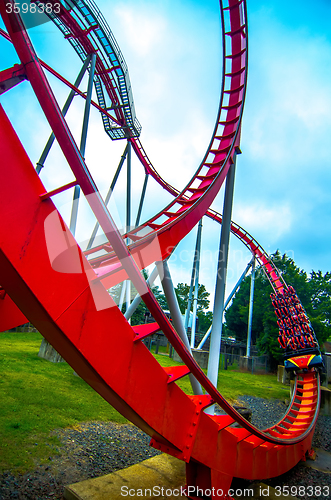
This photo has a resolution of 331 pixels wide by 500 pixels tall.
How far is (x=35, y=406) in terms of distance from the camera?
4.82m

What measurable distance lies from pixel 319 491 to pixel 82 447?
342 cm

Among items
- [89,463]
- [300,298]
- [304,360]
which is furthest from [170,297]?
[300,298]

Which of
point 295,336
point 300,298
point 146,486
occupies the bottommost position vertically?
point 146,486

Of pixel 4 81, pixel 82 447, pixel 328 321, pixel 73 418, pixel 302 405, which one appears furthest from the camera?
pixel 328 321

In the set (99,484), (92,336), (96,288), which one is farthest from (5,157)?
(99,484)

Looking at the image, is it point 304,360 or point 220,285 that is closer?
point 220,285

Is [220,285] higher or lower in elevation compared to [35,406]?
higher

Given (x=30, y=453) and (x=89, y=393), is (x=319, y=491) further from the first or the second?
(x=89, y=393)

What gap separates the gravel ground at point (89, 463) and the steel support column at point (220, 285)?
4.85ft

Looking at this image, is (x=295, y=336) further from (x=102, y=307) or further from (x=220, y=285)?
(x=102, y=307)

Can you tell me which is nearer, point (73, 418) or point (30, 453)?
point (30, 453)

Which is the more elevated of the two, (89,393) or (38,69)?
(38,69)

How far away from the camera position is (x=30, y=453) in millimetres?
3473

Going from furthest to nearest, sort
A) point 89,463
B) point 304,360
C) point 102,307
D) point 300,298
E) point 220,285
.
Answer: point 300,298 → point 304,360 → point 220,285 → point 89,463 → point 102,307
